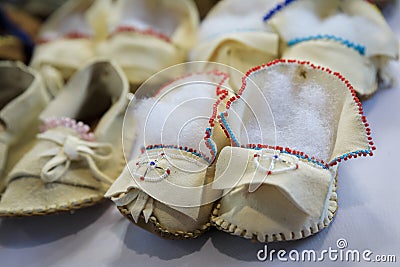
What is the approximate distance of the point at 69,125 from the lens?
2.94ft

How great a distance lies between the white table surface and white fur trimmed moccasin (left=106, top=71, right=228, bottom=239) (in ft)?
0.15

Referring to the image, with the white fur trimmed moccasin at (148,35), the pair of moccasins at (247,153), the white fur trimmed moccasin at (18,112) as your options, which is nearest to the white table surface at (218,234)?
the pair of moccasins at (247,153)

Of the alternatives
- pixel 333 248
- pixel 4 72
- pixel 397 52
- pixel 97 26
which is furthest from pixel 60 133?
pixel 397 52

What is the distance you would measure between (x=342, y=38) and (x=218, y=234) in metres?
0.42

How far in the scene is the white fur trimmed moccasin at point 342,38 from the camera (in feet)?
2.76

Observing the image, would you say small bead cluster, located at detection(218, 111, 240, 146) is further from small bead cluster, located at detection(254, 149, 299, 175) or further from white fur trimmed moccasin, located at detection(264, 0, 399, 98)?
white fur trimmed moccasin, located at detection(264, 0, 399, 98)

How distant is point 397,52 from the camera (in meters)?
0.88

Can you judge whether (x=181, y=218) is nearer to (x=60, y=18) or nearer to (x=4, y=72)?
(x=4, y=72)

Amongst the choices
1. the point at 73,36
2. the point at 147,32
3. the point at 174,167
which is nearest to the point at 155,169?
the point at 174,167

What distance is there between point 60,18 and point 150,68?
1.13ft

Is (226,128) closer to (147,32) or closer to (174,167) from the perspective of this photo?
(174,167)

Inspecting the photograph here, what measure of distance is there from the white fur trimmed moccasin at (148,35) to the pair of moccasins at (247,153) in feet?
0.98

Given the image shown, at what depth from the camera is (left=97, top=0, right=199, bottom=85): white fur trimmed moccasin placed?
41.8 inches

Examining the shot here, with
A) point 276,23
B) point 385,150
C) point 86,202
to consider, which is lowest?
point 86,202
